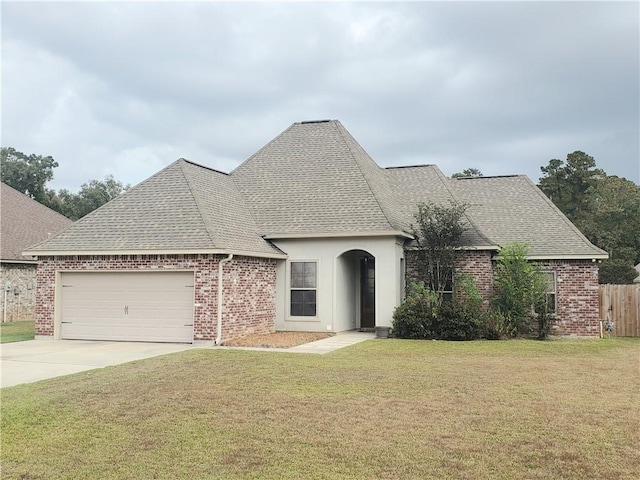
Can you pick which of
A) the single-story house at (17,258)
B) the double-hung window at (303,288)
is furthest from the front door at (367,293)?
the single-story house at (17,258)

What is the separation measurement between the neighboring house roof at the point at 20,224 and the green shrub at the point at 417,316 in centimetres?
1704

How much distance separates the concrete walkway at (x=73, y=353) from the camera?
1077cm

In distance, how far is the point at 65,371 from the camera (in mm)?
10820

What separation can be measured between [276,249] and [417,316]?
4.92 metres

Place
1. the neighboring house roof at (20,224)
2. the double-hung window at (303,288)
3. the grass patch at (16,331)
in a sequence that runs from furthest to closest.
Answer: the neighboring house roof at (20,224)
the double-hung window at (303,288)
the grass patch at (16,331)

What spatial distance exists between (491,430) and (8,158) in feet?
190

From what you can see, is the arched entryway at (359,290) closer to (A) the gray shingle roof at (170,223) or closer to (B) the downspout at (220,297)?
(A) the gray shingle roof at (170,223)

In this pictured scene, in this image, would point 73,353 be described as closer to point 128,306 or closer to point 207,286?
point 128,306

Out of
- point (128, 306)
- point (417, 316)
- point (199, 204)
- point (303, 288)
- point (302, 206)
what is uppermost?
point (302, 206)

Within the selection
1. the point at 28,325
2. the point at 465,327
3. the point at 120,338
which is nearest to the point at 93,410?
the point at 120,338

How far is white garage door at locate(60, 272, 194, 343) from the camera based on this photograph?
617 inches

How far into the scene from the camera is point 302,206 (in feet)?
64.0

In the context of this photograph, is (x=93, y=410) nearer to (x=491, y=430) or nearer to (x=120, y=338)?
(x=491, y=430)

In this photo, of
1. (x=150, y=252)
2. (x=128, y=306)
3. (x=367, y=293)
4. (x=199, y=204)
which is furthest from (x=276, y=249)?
(x=128, y=306)
